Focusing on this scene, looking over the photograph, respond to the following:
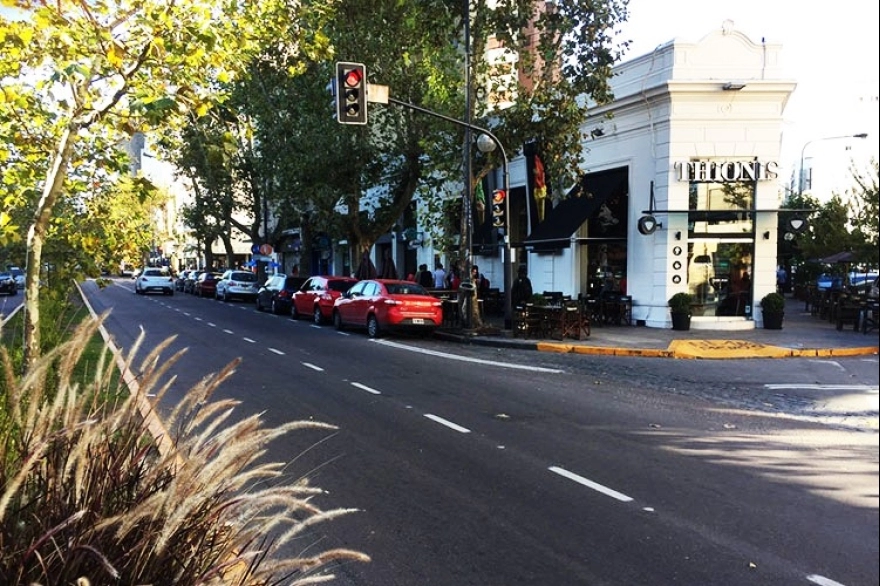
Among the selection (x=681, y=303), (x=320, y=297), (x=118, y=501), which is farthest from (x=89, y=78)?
(x=320, y=297)

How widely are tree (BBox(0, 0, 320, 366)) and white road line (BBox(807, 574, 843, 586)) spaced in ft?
18.1

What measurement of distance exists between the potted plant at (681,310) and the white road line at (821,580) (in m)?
15.7

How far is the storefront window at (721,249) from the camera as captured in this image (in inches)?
805

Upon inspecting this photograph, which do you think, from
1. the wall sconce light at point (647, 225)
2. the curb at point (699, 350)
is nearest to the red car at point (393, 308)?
the curb at point (699, 350)

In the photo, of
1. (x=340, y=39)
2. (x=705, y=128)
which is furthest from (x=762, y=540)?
(x=340, y=39)

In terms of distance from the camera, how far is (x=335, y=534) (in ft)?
17.1

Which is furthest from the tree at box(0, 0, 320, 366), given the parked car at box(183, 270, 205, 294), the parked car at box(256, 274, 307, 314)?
the parked car at box(183, 270, 205, 294)

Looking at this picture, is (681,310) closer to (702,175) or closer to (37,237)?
(702,175)

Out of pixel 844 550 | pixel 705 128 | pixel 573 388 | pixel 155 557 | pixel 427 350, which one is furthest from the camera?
pixel 705 128

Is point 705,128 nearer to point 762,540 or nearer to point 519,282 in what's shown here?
point 519,282

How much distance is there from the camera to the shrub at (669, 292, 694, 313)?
19406 mm

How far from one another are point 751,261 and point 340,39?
14348 mm

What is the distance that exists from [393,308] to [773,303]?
34.2 ft

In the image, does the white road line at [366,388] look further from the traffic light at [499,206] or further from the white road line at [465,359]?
the traffic light at [499,206]
